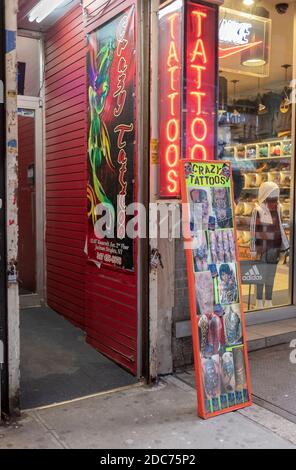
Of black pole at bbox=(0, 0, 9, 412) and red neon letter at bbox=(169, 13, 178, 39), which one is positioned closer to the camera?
black pole at bbox=(0, 0, 9, 412)

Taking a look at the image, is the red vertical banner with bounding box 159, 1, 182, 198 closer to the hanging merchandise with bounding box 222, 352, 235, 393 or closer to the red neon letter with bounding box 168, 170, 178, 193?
the red neon letter with bounding box 168, 170, 178, 193

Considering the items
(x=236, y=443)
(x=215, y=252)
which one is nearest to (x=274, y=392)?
(x=236, y=443)

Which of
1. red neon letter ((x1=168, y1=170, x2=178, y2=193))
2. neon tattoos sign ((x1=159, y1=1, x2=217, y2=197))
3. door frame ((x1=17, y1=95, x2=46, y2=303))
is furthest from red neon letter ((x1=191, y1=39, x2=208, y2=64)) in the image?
door frame ((x1=17, y1=95, x2=46, y2=303))

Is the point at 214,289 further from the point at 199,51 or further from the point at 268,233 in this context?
the point at 268,233

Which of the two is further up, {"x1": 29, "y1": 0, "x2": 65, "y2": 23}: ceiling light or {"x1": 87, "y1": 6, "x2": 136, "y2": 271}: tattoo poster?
{"x1": 29, "y1": 0, "x2": 65, "y2": 23}: ceiling light

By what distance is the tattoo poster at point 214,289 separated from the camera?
3.53 metres

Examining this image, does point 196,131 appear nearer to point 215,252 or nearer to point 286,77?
point 215,252

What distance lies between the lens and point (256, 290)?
19.0 ft

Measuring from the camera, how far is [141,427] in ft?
11.1

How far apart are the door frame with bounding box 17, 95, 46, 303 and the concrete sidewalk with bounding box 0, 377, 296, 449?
3.05m

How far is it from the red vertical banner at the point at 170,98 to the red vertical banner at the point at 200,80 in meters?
0.08

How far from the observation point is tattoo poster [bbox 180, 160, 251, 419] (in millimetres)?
3531

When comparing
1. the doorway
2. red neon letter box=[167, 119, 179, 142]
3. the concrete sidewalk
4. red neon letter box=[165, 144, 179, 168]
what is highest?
red neon letter box=[167, 119, 179, 142]

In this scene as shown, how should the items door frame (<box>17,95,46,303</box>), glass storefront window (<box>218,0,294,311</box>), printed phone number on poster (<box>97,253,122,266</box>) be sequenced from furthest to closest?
door frame (<box>17,95,46,303</box>)
glass storefront window (<box>218,0,294,311</box>)
printed phone number on poster (<box>97,253,122,266</box>)
